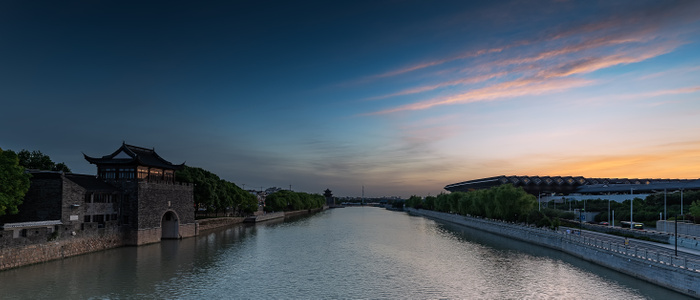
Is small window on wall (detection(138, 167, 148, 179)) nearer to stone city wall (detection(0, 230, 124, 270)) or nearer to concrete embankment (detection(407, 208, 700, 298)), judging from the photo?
stone city wall (detection(0, 230, 124, 270))

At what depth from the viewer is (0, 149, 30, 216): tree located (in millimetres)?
40906

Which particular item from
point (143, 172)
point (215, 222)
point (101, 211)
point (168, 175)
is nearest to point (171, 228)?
point (168, 175)

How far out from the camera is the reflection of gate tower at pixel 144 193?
5781 cm

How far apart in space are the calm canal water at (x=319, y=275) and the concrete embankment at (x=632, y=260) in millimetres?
847

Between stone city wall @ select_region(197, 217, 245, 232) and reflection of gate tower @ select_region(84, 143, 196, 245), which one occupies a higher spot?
reflection of gate tower @ select_region(84, 143, 196, 245)

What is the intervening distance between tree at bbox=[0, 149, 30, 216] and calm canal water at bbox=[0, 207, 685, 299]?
6.54 m

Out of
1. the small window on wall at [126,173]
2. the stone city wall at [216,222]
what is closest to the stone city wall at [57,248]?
the small window on wall at [126,173]

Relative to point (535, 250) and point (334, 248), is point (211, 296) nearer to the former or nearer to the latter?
point (334, 248)

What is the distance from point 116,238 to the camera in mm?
55625

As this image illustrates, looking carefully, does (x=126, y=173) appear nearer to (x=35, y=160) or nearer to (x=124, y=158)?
(x=124, y=158)

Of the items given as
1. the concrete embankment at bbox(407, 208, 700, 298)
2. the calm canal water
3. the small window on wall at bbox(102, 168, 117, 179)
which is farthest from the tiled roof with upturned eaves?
the concrete embankment at bbox(407, 208, 700, 298)

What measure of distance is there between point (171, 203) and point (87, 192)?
50.1 ft

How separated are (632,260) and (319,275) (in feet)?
91.3

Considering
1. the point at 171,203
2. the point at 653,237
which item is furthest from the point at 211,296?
the point at 653,237
